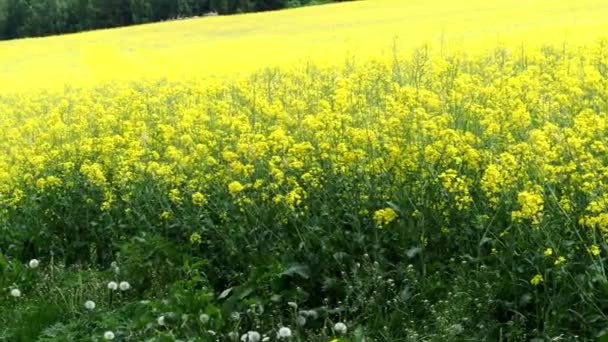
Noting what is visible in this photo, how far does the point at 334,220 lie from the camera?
5008 mm

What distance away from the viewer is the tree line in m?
50.6

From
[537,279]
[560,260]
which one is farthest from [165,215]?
[560,260]

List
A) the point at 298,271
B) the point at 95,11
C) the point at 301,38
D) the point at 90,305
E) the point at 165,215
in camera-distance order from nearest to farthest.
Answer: the point at 298,271 → the point at 90,305 → the point at 165,215 → the point at 301,38 → the point at 95,11

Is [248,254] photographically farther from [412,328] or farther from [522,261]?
[522,261]

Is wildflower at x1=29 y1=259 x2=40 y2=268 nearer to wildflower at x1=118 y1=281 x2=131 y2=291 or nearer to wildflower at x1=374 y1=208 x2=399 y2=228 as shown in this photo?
wildflower at x1=118 y1=281 x2=131 y2=291

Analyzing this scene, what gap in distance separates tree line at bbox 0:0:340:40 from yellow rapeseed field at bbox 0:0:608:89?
1911cm

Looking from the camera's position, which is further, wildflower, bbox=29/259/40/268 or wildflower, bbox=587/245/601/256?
wildflower, bbox=29/259/40/268

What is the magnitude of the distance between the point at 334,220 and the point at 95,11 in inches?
2092

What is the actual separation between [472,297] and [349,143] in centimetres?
149

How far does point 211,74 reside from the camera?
11266 millimetres

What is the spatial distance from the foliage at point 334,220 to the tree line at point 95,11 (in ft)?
142

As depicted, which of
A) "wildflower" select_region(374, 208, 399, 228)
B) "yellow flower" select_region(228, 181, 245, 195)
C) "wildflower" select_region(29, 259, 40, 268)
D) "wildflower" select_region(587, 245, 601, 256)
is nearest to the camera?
"wildflower" select_region(587, 245, 601, 256)

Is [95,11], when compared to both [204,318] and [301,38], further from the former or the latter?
[204,318]

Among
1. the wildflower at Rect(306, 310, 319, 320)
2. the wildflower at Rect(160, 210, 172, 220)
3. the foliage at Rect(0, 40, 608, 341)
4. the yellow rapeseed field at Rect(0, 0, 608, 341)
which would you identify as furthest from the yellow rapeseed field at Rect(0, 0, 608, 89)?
the wildflower at Rect(306, 310, 319, 320)
